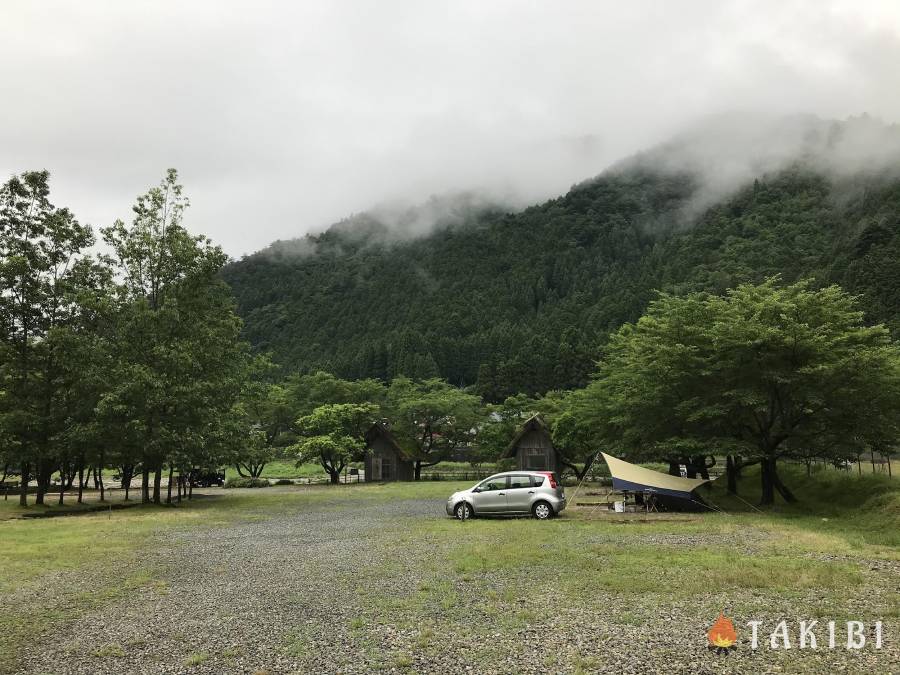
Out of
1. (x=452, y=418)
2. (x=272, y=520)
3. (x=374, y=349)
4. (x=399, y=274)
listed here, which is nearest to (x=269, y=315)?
(x=399, y=274)

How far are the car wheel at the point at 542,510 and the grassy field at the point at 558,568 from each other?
62cm

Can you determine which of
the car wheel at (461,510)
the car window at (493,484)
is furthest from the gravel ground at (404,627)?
the car window at (493,484)

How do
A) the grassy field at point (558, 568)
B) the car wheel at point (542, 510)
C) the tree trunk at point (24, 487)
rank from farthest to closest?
the tree trunk at point (24, 487) → the car wheel at point (542, 510) → the grassy field at point (558, 568)

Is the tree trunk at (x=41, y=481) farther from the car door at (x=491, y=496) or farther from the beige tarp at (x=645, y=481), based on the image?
→ the beige tarp at (x=645, y=481)

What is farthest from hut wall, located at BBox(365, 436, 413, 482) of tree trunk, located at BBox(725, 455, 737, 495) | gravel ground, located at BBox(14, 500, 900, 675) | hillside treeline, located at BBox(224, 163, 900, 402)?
hillside treeline, located at BBox(224, 163, 900, 402)

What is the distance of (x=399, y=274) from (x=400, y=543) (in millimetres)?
134861

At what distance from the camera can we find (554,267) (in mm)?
134000

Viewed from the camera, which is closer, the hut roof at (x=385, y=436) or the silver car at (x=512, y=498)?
the silver car at (x=512, y=498)

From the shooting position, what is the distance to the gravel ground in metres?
5.86

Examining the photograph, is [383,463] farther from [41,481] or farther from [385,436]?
[41,481]

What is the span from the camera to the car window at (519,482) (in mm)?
18594

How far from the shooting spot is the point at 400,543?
13.7 metres

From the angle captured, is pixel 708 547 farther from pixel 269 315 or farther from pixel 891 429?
pixel 269 315

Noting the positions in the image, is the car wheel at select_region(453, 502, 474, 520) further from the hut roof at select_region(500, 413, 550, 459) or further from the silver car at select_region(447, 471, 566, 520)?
the hut roof at select_region(500, 413, 550, 459)
